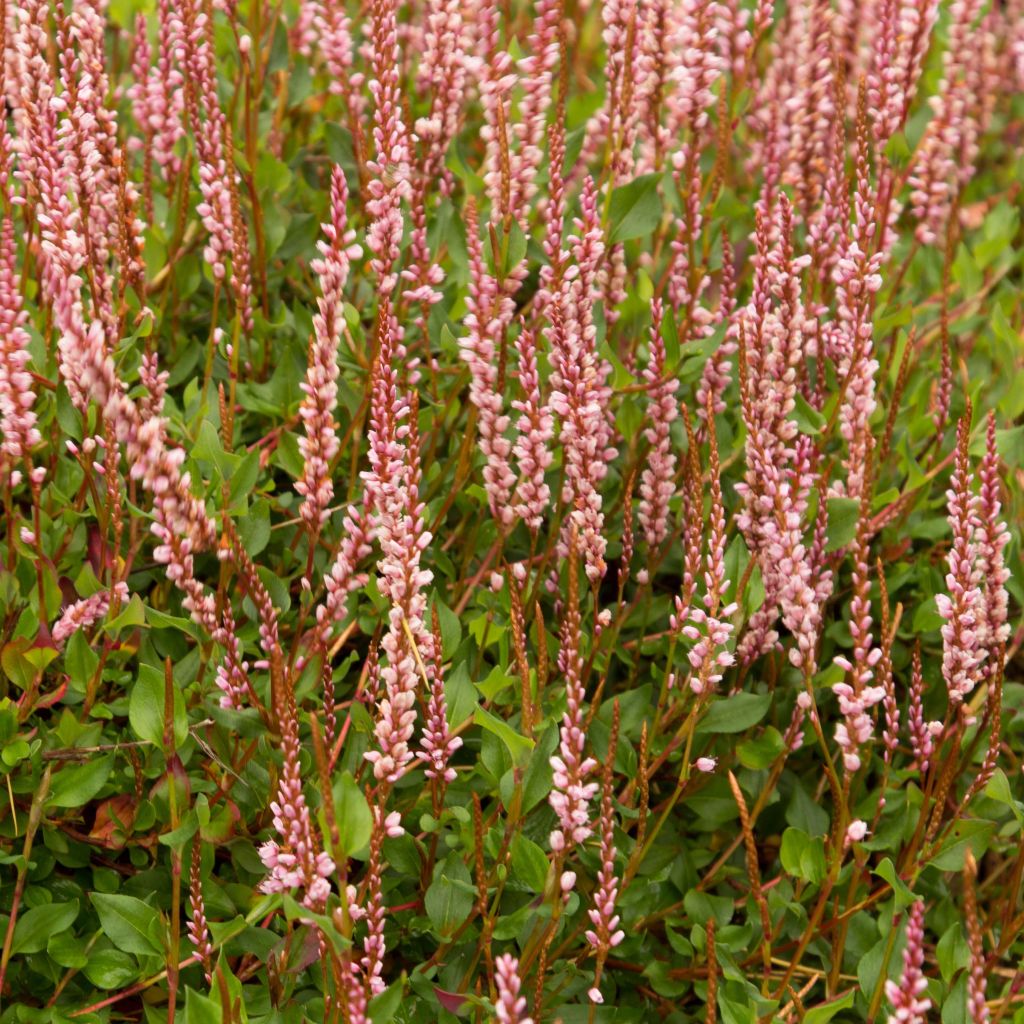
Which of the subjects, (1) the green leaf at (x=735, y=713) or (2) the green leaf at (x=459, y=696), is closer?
(2) the green leaf at (x=459, y=696)

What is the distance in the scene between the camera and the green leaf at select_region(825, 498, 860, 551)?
239cm

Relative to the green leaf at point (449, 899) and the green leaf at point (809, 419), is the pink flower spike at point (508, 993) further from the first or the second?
the green leaf at point (809, 419)

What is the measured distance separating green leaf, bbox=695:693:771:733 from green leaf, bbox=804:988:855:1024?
0.47m

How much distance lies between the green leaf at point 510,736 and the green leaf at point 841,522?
2.61ft

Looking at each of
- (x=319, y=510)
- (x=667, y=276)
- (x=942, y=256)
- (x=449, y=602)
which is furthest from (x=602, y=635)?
(x=942, y=256)

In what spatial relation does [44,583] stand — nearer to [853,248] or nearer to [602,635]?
[602,635]

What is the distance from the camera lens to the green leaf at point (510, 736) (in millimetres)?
1845

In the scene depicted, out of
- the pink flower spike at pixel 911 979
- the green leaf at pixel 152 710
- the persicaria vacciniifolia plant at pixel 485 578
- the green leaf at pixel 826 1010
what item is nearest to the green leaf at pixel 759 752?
the persicaria vacciniifolia plant at pixel 485 578

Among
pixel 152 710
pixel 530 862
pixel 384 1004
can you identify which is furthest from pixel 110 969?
pixel 530 862

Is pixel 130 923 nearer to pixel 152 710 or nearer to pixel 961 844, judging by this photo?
pixel 152 710

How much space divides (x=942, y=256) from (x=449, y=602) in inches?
66.5

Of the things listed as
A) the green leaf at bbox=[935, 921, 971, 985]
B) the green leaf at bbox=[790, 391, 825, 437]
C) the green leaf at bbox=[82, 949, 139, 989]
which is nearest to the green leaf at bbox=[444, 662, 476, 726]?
the green leaf at bbox=[82, 949, 139, 989]

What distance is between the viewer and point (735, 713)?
224 centimetres

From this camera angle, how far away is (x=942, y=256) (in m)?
3.34
